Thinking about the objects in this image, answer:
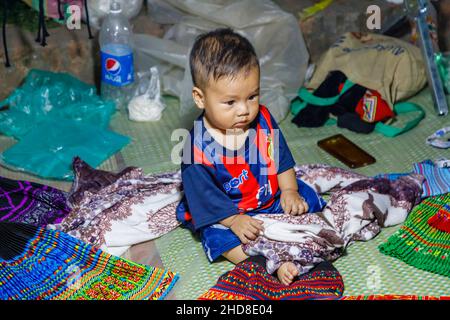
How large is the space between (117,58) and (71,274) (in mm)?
1048

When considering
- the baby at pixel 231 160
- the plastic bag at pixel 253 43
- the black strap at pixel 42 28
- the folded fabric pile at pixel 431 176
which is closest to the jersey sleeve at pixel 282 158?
the baby at pixel 231 160

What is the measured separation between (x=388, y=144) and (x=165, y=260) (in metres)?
1.00

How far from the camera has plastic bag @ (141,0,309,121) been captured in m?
2.72

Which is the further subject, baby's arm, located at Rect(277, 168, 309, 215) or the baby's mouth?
baby's arm, located at Rect(277, 168, 309, 215)

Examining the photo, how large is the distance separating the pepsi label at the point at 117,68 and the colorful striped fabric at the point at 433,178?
1.13 metres

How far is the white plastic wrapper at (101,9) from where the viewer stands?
111 inches

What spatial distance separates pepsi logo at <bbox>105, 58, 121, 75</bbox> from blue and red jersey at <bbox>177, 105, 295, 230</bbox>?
82 centimetres

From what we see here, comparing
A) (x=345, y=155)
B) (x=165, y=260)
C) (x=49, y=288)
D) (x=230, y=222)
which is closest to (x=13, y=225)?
(x=49, y=288)

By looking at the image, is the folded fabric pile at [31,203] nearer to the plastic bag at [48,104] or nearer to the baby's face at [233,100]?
the plastic bag at [48,104]

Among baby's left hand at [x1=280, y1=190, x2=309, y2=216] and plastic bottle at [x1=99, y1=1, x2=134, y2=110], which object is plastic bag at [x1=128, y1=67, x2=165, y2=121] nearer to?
plastic bottle at [x1=99, y1=1, x2=134, y2=110]

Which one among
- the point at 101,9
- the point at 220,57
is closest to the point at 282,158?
the point at 220,57

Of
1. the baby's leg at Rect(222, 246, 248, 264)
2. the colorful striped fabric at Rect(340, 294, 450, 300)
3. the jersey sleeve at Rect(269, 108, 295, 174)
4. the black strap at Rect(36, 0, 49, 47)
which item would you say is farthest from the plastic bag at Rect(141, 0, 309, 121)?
the colorful striped fabric at Rect(340, 294, 450, 300)

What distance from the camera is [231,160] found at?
6.31 feet

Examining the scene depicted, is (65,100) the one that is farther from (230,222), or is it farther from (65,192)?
(230,222)
